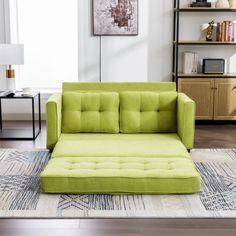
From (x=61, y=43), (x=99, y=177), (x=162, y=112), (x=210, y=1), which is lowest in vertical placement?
(x=99, y=177)

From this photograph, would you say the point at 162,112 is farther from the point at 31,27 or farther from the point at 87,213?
the point at 31,27

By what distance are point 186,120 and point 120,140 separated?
1.98 ft

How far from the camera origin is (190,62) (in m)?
6.19

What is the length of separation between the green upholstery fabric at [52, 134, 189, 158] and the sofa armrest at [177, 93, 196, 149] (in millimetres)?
75

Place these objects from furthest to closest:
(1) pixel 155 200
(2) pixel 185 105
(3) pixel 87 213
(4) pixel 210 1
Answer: (4) pixel 210 1 → (2) pixel 185 105 → (1) pixel 155 200 → (3) pixel 87 213

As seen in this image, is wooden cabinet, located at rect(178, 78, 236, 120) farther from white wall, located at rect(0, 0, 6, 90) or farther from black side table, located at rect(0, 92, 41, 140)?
white wall, located at rect(0, 0, 6, 90)

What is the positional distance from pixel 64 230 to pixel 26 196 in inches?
25.8

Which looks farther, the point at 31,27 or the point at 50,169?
the point at 31,27

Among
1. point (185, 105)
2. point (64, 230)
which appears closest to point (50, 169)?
point (64, 230)

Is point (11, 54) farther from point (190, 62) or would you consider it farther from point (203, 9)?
point (203, 9)

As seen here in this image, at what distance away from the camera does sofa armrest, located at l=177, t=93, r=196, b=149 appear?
4.04 metres

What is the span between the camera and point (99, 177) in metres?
3.23

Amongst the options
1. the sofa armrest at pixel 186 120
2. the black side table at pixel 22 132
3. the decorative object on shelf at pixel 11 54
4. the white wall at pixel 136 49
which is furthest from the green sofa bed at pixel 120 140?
the white wall at pixel 136 49

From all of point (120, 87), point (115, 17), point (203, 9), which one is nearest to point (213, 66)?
point (203, 9)
